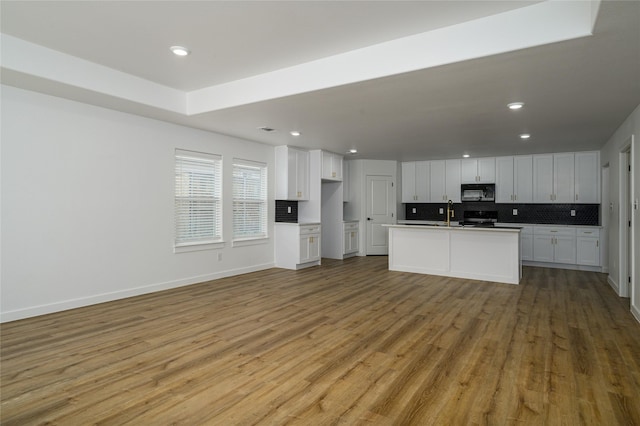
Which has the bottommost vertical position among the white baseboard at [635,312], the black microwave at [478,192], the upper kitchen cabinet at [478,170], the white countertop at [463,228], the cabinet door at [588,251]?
the white baseboard at [635,312]

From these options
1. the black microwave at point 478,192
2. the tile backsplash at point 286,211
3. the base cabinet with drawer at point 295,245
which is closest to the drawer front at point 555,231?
the black microwave at point 478,192

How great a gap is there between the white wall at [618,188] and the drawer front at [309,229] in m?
5.04

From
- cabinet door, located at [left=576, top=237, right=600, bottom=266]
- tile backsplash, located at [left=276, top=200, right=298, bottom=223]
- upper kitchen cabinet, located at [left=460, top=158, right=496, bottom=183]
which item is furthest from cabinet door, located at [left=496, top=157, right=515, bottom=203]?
tile backsplash, located at [left=276, top=200, right=298, bottom=223]

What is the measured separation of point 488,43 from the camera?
2.88 m

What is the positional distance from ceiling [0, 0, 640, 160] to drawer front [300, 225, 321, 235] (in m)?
2.48

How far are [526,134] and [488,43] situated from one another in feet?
11.9

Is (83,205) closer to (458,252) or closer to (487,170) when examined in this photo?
(458,252)

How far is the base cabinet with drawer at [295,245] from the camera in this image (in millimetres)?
7148

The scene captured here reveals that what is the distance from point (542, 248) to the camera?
7.62m

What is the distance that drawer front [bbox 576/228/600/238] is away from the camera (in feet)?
23.1

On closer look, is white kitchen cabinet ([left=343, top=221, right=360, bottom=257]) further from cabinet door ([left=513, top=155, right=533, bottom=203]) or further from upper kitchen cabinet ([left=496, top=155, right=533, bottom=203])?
cabinet door ([left=513, top=155, right=533, bottom=203])

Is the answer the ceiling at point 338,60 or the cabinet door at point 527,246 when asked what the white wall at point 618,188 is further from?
the cabinet door at point 527,246

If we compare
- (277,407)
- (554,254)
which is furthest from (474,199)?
(277,407)

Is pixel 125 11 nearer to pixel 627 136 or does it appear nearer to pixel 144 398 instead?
pixel 144 398
